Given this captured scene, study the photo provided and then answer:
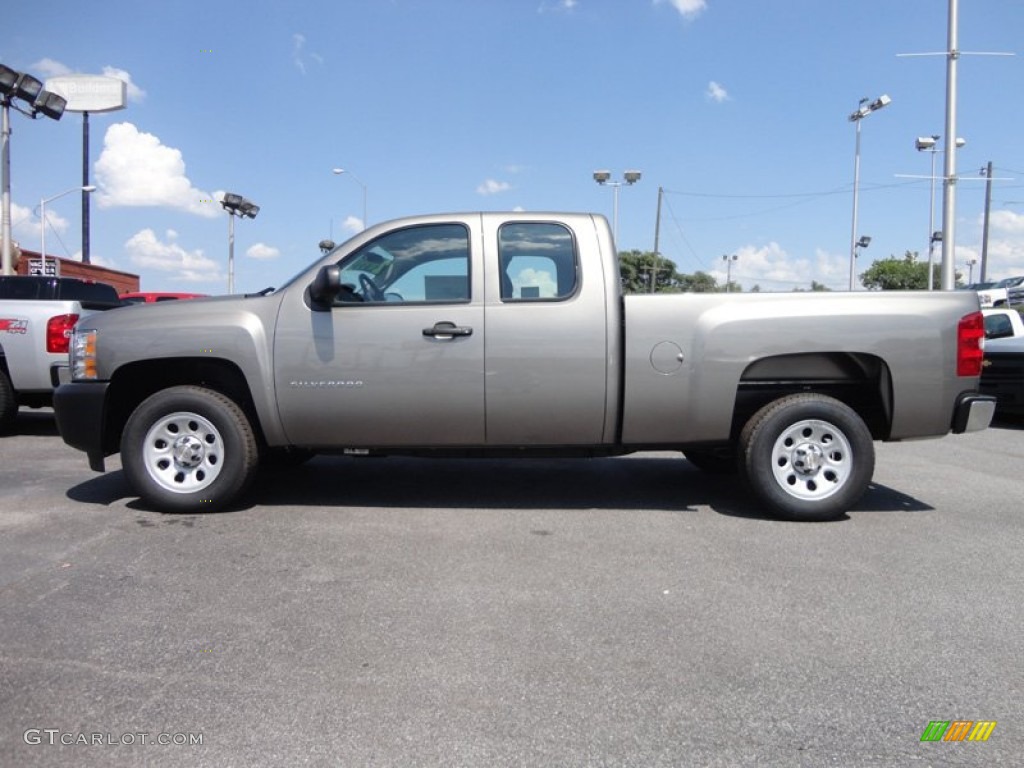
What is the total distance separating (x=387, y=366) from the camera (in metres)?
5.03

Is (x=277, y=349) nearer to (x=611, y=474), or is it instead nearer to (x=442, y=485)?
(x=442, y=485)

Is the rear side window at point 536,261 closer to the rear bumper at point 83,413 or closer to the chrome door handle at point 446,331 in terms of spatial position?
the chrome door handle at point 446,331

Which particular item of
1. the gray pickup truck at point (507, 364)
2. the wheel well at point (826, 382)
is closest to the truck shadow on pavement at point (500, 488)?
the gray pickup truck at point (507, 364)

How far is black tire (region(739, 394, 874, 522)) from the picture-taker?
5.12m

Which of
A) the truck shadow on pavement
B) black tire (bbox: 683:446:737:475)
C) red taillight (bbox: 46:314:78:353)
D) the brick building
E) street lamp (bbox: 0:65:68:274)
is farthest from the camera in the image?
the brick building

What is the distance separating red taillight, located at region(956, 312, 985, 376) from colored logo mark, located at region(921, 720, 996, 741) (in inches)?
118

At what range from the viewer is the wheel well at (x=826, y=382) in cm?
517

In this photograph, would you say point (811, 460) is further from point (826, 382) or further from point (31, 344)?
point (31, 344)

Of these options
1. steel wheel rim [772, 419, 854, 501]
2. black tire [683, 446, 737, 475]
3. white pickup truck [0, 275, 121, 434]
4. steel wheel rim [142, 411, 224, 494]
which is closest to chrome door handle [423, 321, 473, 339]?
steel wheel rim [142, 411, 224, 494]

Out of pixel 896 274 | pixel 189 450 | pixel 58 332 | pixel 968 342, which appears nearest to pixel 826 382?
pixel 968 342

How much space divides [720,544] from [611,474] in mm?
2128

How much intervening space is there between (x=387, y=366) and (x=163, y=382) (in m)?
1.74

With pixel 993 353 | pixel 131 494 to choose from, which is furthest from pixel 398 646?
pixel 993 353

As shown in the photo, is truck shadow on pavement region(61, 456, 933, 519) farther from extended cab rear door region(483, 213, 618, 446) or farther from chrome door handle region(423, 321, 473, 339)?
chrome door handle region(423, 321, 473, 339)
